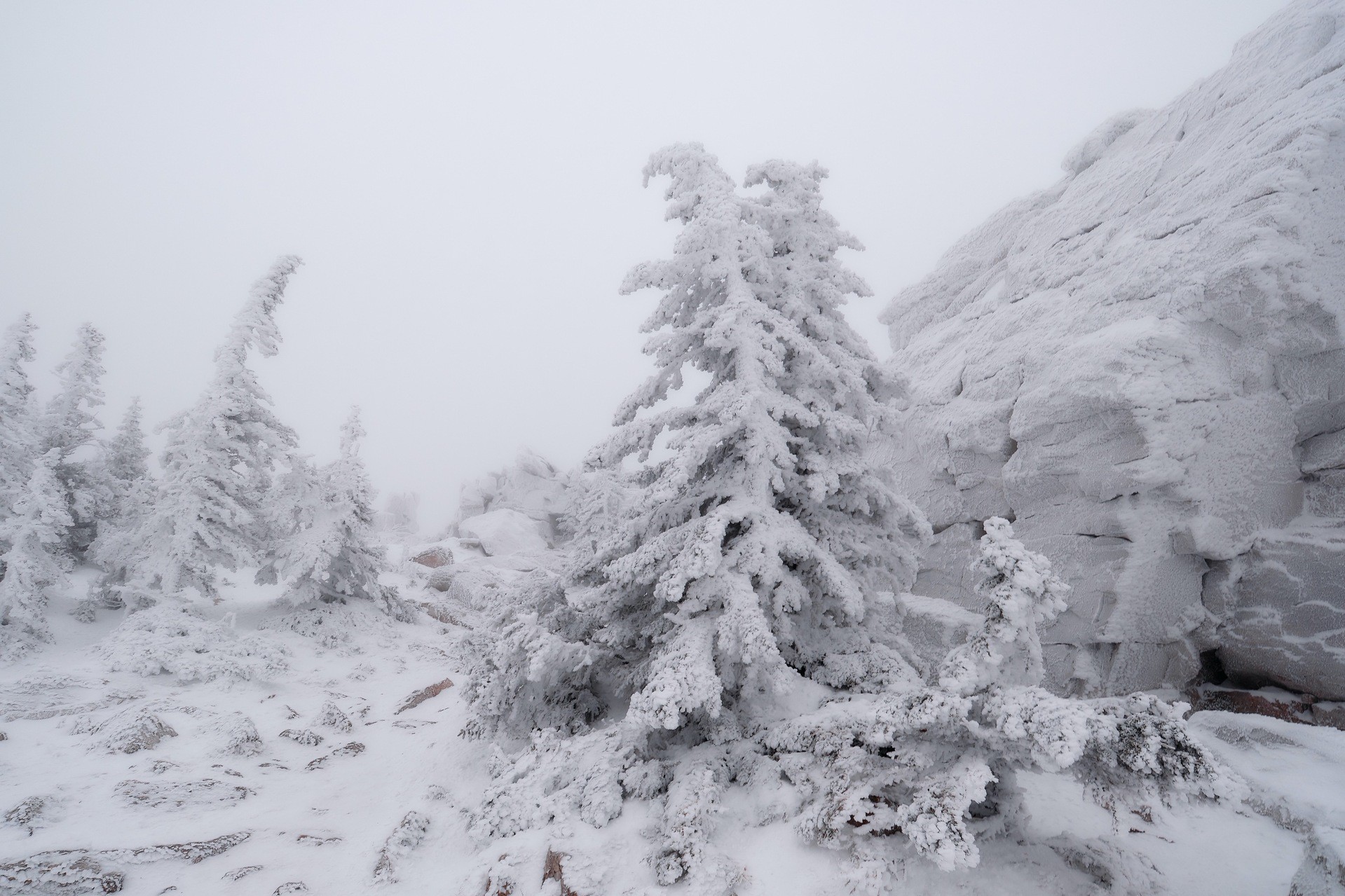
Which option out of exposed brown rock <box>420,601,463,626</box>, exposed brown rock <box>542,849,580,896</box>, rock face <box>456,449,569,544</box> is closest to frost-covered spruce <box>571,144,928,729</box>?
exposed brown rock <box>542,849,580,896</box>

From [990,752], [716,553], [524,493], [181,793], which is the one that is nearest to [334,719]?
[181,793]

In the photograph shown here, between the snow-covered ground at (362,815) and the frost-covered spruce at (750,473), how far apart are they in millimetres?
2057

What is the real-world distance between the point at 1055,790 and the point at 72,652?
20.0m

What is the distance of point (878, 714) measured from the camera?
5.54m

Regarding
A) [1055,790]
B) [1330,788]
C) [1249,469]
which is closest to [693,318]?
[1055,790]

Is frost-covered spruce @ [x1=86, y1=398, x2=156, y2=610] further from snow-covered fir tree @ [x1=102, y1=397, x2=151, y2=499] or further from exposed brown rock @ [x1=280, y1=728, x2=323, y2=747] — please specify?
exposed brown rock @ [x1=280, y1=728, x2=323, y2=747]

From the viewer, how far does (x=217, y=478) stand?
50.0 ft

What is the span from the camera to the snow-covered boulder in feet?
109

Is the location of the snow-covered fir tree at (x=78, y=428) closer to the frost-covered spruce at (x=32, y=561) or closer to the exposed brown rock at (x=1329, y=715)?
the frost-covered spruce at (x=32, y=561)

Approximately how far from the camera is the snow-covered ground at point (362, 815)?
5273 mm

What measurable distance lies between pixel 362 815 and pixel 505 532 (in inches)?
1071

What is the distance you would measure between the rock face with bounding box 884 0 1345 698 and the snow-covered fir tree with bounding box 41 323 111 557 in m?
→ 26.8

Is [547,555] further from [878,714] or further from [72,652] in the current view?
[878,714]

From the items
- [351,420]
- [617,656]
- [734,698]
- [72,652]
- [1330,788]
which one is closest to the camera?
[1330,788]
